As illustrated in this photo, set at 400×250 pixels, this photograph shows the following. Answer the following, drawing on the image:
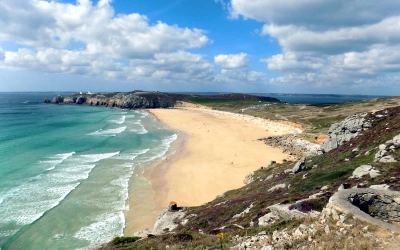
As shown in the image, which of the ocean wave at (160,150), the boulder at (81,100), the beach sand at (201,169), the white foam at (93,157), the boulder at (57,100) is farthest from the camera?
the boulder at (57,100)

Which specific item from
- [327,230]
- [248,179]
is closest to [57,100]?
[248,179]

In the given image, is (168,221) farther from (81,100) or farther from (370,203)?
(81,100)

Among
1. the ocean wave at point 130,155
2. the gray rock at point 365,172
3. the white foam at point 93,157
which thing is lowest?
the ocean wave at point 130,155

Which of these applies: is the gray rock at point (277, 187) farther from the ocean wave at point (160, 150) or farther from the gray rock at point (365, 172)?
the ocean wave at point (160, 150)

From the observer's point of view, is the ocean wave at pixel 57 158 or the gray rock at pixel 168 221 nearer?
the gray rock at pixel 168 221

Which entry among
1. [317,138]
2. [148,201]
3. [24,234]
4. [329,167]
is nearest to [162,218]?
[148,201]

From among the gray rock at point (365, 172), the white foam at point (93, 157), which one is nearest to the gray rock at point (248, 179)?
the gray rock at point (365, 172)

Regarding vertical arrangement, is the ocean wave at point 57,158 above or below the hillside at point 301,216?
below
